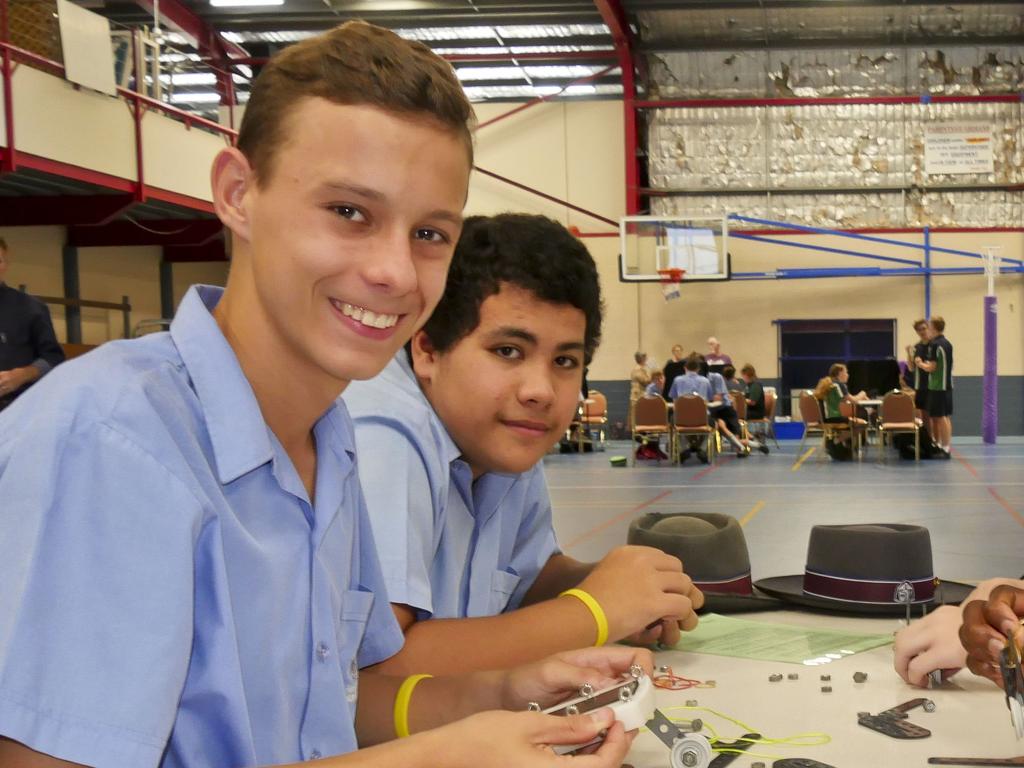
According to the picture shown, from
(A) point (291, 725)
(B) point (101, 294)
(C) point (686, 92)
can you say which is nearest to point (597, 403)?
(C) point (686, 92)

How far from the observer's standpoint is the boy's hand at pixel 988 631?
4.94ft

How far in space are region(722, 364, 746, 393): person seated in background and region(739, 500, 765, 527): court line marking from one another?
23.6ft

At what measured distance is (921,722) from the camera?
4.65ft

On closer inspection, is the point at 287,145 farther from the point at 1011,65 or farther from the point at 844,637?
the point at 1011,65

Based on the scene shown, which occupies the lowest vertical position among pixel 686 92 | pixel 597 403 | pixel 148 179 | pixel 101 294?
pixel 597 403

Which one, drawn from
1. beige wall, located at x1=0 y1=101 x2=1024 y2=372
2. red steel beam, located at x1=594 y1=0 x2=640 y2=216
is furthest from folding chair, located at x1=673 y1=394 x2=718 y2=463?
red steel beam, located at x1=594 y1=0 x2=640 y2=216

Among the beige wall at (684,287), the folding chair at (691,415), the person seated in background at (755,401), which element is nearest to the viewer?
the folding chair at (691,415)

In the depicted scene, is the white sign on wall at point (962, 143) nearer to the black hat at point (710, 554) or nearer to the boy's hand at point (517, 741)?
the black hat at point (710, 554)

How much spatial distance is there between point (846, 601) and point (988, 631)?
58cm

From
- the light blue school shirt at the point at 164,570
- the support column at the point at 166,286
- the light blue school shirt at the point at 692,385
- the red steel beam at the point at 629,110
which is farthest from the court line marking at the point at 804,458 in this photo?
the light blue school shirt at the point at 164,570

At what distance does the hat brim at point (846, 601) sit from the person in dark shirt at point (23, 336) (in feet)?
15.7

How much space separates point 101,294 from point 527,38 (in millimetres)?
7808

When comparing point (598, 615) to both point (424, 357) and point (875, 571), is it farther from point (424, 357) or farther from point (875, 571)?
point (875, 571)

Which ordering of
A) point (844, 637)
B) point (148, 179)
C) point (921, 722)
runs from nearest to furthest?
point (921, 722) → point (844, 637) → point (148, 179)
